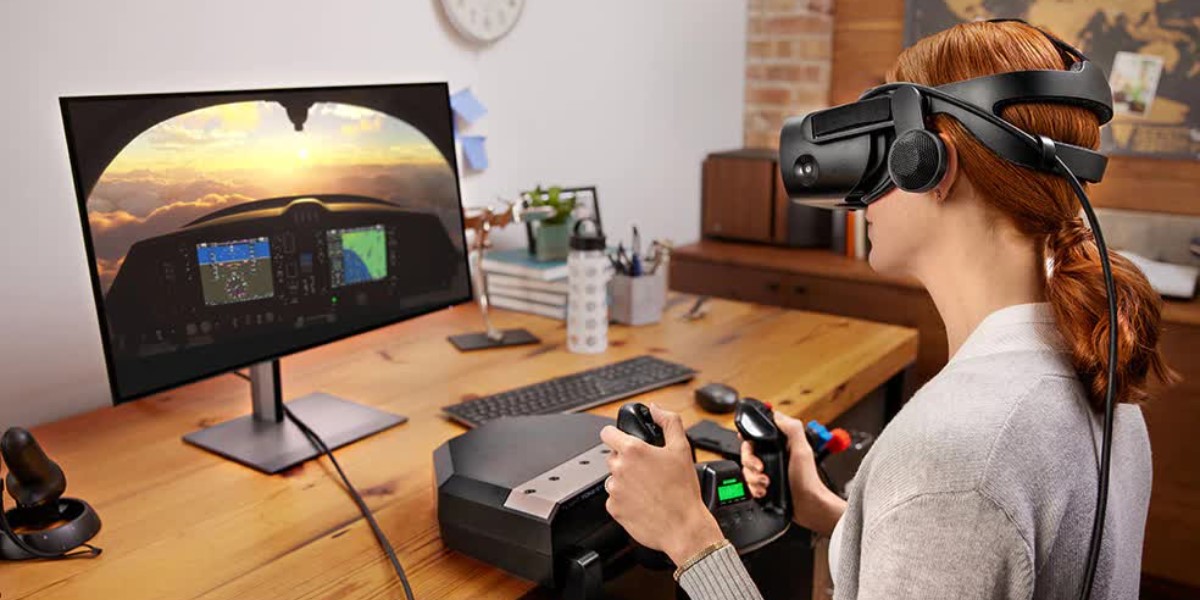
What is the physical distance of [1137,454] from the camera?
3.30 ft

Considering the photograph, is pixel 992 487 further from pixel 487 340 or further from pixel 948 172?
pixel 487 340

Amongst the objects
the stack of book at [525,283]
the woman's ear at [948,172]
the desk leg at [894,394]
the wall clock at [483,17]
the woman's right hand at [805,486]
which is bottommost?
the desk leg at [894,394]

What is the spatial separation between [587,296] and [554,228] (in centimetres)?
33

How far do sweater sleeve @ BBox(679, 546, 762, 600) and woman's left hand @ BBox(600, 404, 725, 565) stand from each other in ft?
0.06

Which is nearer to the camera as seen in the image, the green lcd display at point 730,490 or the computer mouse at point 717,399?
the green lcd display at point 730,490

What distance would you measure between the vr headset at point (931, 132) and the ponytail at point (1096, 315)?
0.07 meters

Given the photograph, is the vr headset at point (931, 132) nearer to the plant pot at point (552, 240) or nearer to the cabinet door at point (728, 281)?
the plant pot at point (552, 240)

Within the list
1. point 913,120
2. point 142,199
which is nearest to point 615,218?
point 142,199

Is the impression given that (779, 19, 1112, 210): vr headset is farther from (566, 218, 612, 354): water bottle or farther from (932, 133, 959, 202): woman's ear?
(566, 218, 612, 354): water bottle

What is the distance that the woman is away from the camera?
791 mm

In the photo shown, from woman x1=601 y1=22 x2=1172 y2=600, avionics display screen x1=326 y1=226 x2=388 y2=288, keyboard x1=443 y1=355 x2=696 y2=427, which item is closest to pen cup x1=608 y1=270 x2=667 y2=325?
keyboard x1=443 y1=355 x2=696 y2=427

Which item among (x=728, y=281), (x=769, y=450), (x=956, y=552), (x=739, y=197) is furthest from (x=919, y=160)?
(x=739, y=197)

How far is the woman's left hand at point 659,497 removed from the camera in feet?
3.37

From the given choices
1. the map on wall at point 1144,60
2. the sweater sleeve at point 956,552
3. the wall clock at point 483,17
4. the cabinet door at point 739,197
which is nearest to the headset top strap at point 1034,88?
the sweater sleeve at point 956,552
